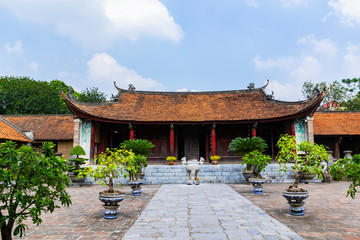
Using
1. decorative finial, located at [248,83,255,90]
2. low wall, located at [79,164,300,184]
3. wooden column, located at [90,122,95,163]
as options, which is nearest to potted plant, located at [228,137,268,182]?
low wall, located at [79,164,300,184]

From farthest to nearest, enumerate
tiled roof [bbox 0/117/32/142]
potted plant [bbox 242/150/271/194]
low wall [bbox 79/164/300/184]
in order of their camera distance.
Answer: tiled roof [bbox 0/117/32/142] → low wall [bbox 79/164/300/184] → potted plant [bbox 242/150/271/194]

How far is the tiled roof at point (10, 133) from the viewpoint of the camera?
14.7 meters

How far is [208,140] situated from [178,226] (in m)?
13.3

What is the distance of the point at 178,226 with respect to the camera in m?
4.54

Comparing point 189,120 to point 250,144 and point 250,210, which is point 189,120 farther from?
point 250,210

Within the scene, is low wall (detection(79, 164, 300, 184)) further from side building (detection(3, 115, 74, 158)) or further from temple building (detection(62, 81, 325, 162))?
side building (detection(3, 115, 74, 158))

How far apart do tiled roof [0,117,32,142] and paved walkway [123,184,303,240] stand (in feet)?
39.7

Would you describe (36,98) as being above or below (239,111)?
above

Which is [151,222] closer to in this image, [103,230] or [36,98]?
[103,230]

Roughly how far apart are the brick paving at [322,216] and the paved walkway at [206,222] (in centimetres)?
30

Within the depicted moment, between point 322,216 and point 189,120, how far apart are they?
10.9 metres

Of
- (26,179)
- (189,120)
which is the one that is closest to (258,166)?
(189,120)

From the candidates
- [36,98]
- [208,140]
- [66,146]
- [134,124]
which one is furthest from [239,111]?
[36,98]

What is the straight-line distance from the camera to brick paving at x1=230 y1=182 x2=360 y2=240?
13.9 feet
